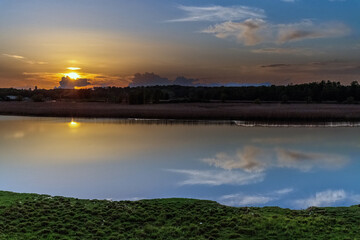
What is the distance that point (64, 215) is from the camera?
29.5 feet

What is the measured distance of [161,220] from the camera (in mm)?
8953

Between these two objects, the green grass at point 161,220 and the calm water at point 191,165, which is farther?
the calm water at point 191,165

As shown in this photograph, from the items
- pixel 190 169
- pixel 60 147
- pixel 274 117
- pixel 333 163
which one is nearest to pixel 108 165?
pixel 190 169

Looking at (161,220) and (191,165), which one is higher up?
(161,220)

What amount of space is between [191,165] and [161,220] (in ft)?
31.9

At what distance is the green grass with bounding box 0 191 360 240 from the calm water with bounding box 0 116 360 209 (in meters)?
2.79

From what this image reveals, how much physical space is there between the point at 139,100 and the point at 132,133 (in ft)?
177

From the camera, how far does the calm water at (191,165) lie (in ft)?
45.0

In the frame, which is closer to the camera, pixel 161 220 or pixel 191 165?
pixel 161 220

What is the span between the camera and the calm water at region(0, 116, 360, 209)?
541 inches

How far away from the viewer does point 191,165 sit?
61.0 ft

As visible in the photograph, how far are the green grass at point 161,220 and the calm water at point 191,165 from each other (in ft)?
9.15

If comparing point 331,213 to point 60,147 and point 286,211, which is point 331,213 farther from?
point 60,147

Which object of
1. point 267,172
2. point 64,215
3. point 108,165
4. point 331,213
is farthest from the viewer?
point 108,165
